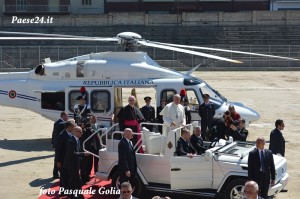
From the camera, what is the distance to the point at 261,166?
30.1 feet

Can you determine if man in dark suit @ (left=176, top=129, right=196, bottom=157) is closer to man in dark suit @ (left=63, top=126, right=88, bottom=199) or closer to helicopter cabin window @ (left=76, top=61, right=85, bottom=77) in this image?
man in dark suit @ (left=63, top=126, right=88, bottom=199)

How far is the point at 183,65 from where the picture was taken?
44281 millimetres

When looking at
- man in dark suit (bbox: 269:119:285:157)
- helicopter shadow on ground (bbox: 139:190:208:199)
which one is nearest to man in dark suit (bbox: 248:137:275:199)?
helicopter shadow on ground (bbox: 139:190:208:199)

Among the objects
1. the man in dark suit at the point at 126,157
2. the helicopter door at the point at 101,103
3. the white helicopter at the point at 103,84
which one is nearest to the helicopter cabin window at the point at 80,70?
the white helicopter at the point at 103,84

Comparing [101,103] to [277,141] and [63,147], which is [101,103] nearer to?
[63,147]

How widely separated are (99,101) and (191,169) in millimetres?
6527

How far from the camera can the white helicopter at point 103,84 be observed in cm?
1600

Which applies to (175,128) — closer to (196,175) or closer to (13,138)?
(196,175)

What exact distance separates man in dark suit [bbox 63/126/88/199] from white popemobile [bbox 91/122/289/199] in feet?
2.65

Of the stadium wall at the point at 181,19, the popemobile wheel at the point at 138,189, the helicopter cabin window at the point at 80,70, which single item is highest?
the stadium wall at the point at 181,19

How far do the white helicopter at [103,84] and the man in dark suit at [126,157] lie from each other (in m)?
6.08

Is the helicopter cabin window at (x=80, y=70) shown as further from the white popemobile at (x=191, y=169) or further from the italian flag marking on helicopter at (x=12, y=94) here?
the white popemobile at (x=191, y=169)

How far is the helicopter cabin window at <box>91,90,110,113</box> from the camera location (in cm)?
1600

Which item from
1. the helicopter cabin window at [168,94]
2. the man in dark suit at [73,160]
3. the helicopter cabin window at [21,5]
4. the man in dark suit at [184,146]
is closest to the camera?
the man in dark suit at [73,160]
